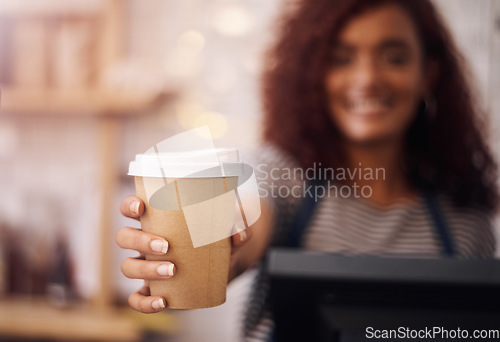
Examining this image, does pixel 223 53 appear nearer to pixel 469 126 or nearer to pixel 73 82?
pixel 73 82

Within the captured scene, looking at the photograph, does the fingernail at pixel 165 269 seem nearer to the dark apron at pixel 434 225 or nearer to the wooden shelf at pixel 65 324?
the dark apron at pixel 434 225

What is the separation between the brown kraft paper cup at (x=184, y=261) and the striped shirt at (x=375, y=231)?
241 millimetres

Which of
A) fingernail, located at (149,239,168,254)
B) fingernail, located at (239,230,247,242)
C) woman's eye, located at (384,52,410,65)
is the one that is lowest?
fingernail, located at (239,230,247,242)

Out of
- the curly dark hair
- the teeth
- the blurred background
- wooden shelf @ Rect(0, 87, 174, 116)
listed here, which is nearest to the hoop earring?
the curly dark hair

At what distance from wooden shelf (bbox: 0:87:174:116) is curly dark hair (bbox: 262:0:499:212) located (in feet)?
1.41

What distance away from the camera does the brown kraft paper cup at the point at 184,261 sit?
273mm

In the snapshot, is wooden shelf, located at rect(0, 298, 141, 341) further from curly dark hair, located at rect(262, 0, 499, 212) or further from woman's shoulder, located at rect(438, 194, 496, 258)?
woman's shoulder, located at rect(438, 194, 496, 258)

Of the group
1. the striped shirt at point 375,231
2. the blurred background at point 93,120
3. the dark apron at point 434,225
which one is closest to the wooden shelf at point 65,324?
the blurred background at point 93,120

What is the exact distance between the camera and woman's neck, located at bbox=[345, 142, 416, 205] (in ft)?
1.51

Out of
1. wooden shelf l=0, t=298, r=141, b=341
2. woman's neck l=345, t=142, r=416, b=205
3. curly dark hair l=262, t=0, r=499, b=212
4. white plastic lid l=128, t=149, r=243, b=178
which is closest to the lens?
white plastic lid l=128, t=149, r=243, b=178

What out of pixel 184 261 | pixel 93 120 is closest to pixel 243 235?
pixel 184 261

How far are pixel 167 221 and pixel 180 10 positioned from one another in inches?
40.6

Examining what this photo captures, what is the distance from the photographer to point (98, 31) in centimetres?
111

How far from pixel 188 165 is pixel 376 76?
0.28 m
